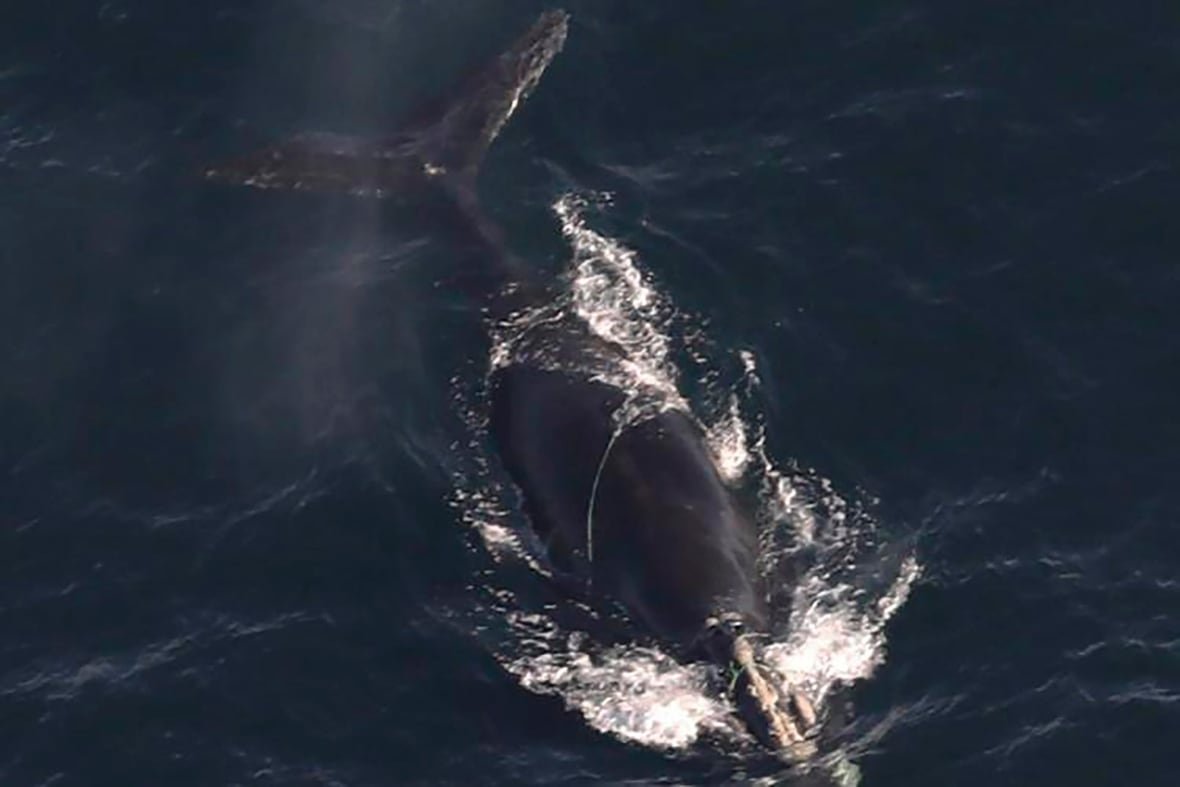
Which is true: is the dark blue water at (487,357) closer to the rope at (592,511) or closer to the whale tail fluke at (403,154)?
the whale tail fluke at (403,154)

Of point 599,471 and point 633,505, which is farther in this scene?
point 599,471

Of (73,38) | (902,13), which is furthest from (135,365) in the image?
(902,13)

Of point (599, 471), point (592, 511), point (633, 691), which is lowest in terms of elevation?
point (633, 691)

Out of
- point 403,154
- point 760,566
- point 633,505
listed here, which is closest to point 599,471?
point 633,505

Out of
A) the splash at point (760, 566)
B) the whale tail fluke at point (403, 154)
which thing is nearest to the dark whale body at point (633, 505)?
the splash at point (760, 566)

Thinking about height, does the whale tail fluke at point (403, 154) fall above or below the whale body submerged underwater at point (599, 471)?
above

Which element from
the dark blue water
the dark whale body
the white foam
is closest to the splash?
the white foam

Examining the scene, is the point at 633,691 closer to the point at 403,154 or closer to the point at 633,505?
the point at 633,505
